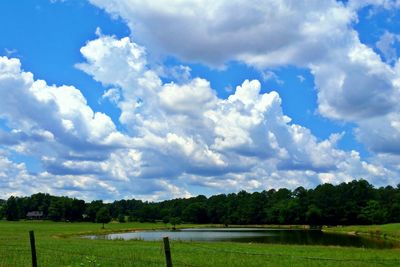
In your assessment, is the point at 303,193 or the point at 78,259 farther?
the point at 303,193

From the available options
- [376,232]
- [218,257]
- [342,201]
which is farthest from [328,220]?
[218,257]

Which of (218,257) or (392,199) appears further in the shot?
(392,199)

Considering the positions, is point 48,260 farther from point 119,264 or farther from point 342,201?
point 342,201

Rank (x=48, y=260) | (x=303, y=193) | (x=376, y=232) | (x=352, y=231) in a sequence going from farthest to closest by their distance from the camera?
(x=303, y=193), (x=352, y=231), (x=376, y=232), (x=48, y=260)


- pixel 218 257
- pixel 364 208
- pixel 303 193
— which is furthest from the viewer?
pixel 303 193

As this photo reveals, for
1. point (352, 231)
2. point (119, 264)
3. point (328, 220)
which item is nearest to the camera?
point (119, 264)

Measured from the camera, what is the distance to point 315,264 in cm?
3244

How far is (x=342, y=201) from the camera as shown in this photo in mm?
169250

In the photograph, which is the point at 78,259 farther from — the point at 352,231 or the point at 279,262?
the point at 352,231

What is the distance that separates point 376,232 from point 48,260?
270 feet

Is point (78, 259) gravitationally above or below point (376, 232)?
above

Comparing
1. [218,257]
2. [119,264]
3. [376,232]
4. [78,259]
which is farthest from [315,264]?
[376,232]

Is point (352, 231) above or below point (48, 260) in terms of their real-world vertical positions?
below

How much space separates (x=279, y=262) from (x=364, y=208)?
5336 inches
